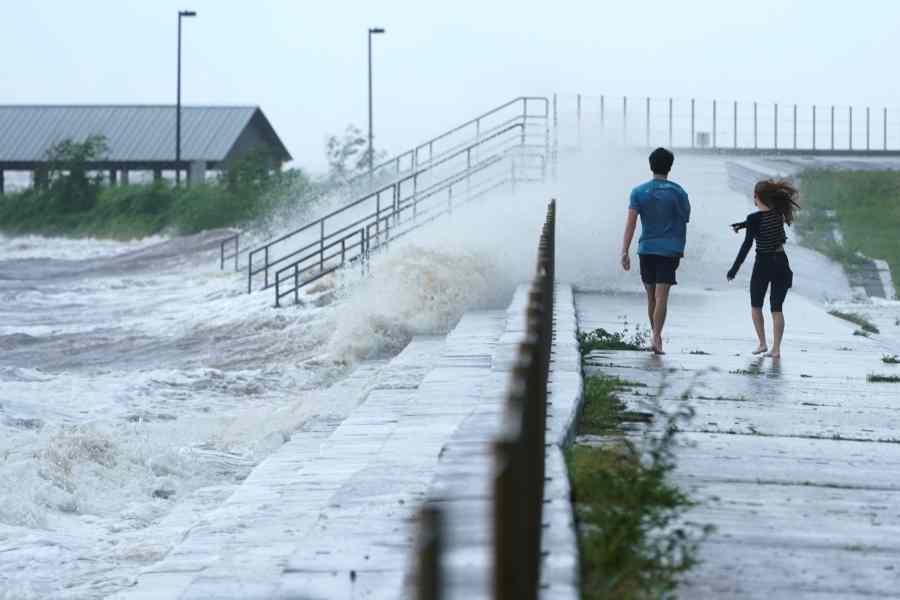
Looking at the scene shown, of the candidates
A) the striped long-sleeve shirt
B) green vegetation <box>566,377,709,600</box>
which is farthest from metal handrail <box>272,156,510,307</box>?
green vegetation <box>566,377,709,600</box>

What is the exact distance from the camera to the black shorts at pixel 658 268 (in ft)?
45.8

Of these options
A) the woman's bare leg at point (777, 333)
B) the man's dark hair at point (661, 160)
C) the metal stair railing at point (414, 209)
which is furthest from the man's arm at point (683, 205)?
the metal stair railing at point (414, 209)

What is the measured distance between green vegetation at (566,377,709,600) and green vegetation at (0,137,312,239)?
4400 centimetres

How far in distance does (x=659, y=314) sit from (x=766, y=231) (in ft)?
3.82

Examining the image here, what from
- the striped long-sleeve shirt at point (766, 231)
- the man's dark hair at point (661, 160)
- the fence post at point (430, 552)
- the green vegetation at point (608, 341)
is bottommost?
the green vegetation at point (608, 341)

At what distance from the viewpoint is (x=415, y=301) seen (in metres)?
22.4

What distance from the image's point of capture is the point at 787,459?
8.77 metres

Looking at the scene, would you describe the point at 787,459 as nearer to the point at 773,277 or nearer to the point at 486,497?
the point at 486,497

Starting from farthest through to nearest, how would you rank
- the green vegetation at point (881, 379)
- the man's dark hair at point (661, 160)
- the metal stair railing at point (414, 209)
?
the metal stair railing at point (414, 209), the man's dark hair at point (661, 160), the green vegetation at point (881, 379)

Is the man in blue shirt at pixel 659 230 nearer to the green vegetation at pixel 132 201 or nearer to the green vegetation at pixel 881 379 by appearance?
the green vegetation at pixel 881 379

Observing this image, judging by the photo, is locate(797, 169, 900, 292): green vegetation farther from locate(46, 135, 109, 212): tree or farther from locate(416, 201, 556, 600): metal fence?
locate(46, 135, 109, 212): tree

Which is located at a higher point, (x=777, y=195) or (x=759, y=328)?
(x=777, y=195)

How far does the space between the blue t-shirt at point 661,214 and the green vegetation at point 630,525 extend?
6043mm

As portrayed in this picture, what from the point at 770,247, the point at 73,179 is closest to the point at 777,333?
the point at 770,247
